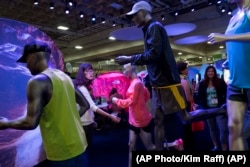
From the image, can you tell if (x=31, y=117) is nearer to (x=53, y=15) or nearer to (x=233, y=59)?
(x=233, y=59)

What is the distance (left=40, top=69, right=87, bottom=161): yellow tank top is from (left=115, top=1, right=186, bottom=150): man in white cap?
82cm

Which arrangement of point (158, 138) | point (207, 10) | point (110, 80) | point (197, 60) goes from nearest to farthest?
point (158, 138) < point (110, 80) < point (207, 10) < point (197, 60)

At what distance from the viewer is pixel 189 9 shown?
914cm

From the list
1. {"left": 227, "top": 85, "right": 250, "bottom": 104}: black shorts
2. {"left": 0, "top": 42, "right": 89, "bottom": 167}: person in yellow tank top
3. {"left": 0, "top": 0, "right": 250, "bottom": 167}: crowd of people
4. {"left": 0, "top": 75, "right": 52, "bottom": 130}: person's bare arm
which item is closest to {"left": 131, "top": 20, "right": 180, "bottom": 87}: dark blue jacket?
{"left": 0, "top": 0, "right": 250, "bottom": 167}: crowd of people

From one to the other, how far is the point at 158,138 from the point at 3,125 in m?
1.52

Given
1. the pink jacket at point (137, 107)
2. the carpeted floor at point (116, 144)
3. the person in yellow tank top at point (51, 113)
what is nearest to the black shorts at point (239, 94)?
the person in yellow tank top at point (51, 113)

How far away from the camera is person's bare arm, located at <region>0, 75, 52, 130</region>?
136cm

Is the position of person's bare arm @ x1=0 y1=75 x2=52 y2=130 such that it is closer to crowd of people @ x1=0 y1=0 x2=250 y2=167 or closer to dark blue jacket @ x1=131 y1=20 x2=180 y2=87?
crowd of people @ x1=0 y1=0 x2=250 y2=167

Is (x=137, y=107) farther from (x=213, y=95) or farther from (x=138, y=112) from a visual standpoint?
(x=213, y=95)

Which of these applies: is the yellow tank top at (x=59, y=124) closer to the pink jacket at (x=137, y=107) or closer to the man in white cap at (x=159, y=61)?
the man in white cap at (x=159, y=61)

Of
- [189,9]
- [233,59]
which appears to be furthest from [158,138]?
[189,9]

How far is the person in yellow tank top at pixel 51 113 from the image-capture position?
1376mm

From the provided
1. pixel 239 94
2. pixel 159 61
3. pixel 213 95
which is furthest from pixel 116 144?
pixel 239 94

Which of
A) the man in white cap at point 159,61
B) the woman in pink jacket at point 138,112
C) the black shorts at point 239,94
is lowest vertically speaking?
the woman in pink jacket at point 138,112
